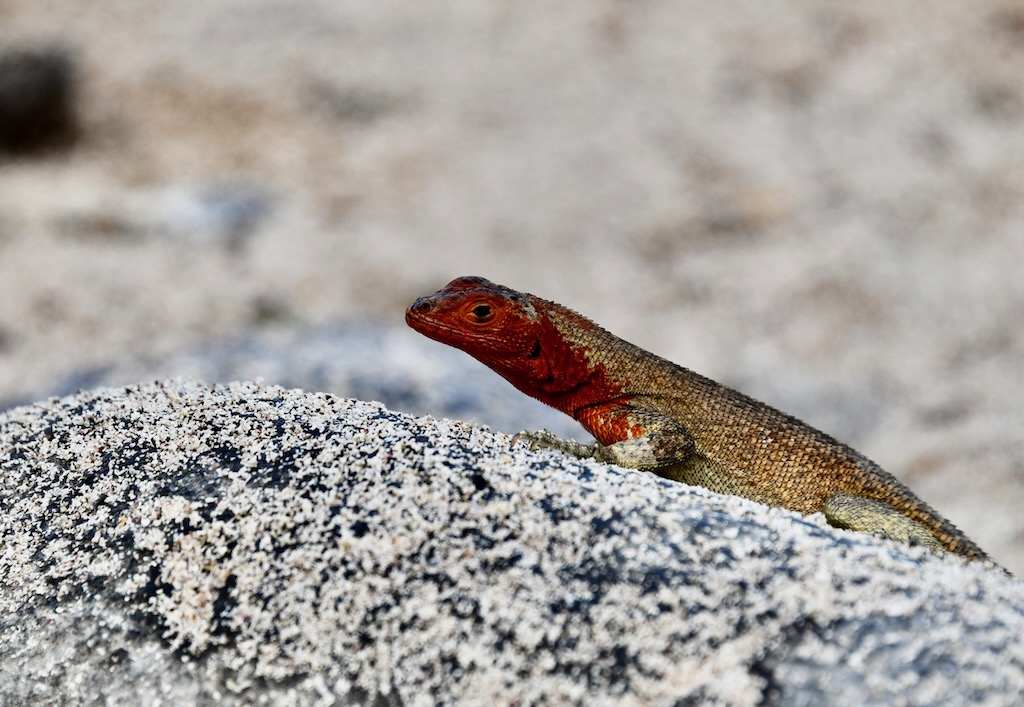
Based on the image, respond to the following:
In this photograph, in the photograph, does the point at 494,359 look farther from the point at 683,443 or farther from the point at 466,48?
the point at 466,48

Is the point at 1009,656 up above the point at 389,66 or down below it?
below

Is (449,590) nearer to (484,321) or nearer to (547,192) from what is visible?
(484,321)

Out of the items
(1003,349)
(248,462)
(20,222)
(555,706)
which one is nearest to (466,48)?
(20,222)

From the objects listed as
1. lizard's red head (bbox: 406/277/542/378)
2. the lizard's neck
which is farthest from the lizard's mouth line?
the lizard's neck

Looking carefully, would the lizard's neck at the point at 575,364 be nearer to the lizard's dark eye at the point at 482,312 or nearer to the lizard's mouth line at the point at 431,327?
the lizard's dark eye at the point at 482,312

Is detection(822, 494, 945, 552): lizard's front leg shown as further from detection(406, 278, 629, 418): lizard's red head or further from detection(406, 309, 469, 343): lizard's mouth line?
detection(406, 309, 469, 343): lizard's mouth line

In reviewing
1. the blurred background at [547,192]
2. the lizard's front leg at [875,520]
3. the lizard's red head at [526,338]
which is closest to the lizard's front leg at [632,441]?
the lizard's red head at [526,338]

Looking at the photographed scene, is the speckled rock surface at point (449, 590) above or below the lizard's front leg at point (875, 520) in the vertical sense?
below
